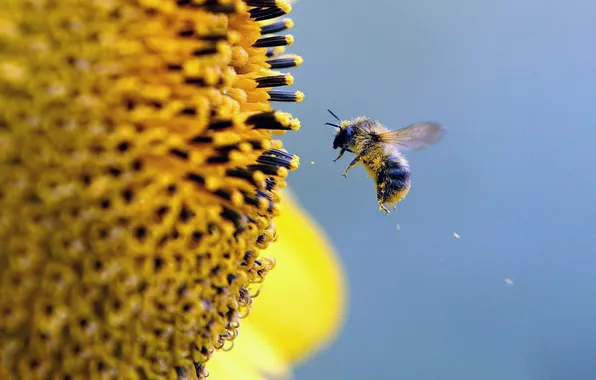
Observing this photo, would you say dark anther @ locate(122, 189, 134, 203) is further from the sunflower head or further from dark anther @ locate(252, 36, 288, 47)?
dark anther @ locate(252, 36, 288, 47)

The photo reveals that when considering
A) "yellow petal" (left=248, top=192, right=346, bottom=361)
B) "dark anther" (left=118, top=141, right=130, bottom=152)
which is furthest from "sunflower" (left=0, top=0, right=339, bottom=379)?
"yellow petal" (left=248, top=192, right=346, bottom=361)

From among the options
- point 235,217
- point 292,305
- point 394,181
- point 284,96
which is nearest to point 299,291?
point 292,305

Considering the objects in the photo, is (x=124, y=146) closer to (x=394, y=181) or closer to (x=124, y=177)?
(x=124, y=177)

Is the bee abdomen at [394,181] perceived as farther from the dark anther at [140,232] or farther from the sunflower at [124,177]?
the dark anther at [140,232]

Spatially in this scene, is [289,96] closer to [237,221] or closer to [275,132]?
[275,132]

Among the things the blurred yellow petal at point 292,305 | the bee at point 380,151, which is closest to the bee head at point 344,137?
the bee at point 380,151

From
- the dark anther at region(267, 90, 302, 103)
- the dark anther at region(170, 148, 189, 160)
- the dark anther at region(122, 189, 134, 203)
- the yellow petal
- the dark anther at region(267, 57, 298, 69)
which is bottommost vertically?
the yellow petal

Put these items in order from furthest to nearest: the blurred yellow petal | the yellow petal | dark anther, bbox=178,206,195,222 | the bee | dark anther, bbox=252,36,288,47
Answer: the yellow petal
the blurred yellow petal
the bee
dark anther, bbox=252,36,288,47
dark anther, bbox=178,206,195,222
